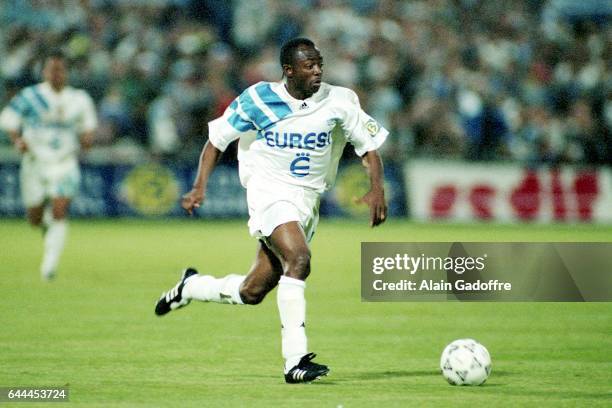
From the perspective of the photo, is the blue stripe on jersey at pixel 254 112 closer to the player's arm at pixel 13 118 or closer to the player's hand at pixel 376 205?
the player's hand at pixel 376 205

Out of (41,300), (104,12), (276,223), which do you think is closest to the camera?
(276,223)

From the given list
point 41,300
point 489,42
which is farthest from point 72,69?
point 41,300

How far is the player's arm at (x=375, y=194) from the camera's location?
836cm

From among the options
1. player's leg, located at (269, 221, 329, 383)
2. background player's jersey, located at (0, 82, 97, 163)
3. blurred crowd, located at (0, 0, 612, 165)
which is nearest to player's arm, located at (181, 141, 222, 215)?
player's leg, located at (269, 221, 329, 383)

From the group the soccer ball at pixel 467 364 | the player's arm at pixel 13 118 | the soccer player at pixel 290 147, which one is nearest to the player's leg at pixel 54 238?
the player's arm at pixel 13 118

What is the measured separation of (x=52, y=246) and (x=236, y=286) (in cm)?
626

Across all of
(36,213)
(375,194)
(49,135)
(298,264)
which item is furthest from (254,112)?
(49,135)

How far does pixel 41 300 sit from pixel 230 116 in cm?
495

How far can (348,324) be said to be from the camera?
11.4 m

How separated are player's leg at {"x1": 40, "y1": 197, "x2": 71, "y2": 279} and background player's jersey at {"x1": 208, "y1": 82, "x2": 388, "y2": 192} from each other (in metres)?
6.59

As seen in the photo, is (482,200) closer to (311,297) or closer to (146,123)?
(146,123)

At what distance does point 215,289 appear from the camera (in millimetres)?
9328

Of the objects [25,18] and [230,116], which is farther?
[25,18]

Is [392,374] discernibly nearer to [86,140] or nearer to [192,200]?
[192,200]
